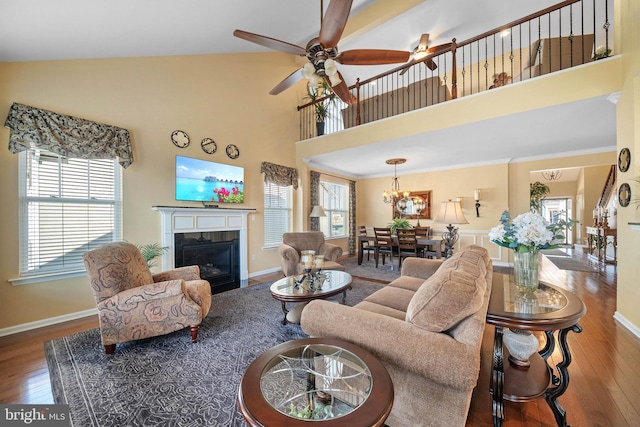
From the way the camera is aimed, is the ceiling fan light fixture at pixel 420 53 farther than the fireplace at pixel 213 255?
Yes

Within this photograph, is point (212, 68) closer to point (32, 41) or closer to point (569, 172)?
point (32, 41)

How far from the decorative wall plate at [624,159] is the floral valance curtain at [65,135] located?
225 inches

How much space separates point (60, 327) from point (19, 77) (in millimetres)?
2651

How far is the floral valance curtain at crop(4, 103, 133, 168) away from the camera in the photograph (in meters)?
2.45

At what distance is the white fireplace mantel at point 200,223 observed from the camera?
350 centimetres

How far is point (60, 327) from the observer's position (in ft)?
8.55

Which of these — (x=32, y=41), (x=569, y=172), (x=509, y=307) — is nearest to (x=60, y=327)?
(x=32, y=41)

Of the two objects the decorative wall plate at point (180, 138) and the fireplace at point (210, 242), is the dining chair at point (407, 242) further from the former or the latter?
the decorative wall plate at point (180, 138)

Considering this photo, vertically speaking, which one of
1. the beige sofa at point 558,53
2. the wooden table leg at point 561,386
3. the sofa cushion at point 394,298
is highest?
the beige sofa at point 558,53

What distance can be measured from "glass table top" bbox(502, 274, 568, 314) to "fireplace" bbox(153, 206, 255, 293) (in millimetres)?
3795

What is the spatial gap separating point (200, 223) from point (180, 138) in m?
1.34

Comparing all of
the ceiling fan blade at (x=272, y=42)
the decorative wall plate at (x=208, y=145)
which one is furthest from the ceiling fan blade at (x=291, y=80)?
the decorative wall plate at (x=208, y=145)

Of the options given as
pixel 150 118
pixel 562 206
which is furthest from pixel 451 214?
pixel 562 206

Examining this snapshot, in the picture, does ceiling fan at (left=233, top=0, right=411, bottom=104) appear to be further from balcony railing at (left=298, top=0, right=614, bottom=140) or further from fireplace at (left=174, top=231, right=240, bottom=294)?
fireplace at (left=174, top=231, right=240, bottom=294)
